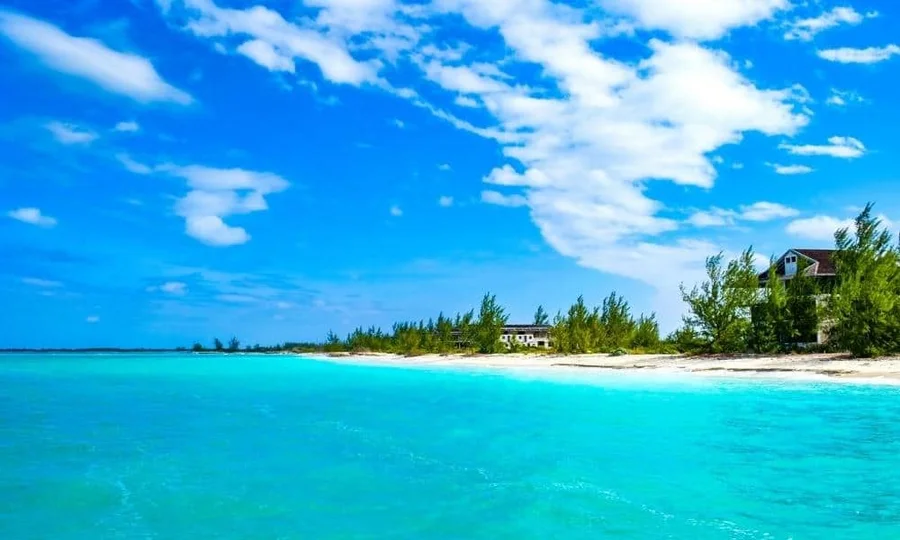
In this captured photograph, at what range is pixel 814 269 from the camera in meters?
50.8

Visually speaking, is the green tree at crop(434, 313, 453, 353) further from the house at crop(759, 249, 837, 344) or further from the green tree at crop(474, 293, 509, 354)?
the house at crop(759, 249, 837, 344)

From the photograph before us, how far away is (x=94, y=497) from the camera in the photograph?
11.1 meters

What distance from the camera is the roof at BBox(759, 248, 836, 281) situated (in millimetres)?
50344

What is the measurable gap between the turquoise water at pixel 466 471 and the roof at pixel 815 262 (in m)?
28.9

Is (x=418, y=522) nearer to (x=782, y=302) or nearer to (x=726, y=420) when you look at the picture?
(x=726, y=420)

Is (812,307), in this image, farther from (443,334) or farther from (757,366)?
(443,334)

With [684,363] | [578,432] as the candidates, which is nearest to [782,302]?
[684,363]

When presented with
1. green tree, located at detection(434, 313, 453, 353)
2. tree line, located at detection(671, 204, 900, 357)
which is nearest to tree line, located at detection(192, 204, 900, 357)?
tree line, located at detection(671, 204, 900, 357)

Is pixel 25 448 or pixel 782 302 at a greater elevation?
pixel 782 302

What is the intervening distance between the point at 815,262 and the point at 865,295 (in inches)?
540

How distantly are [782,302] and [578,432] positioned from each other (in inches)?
1317

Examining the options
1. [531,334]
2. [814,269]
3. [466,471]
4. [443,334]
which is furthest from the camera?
[531,334]

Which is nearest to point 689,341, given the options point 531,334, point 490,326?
point 490,326

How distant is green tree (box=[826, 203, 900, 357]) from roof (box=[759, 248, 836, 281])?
242 inches
